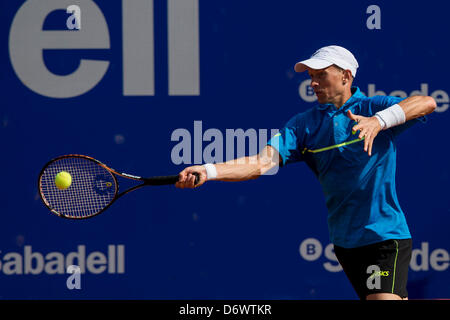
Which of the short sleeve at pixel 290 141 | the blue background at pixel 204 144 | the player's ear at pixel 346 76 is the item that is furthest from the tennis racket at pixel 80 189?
the player's ear at pixel 346 76

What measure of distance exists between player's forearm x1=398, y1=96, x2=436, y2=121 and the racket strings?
1606 millimetres

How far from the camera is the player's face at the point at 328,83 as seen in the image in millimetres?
3783

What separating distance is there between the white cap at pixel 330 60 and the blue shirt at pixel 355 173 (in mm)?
169

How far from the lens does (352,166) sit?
371 centimetres

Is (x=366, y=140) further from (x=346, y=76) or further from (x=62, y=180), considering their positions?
(x=62, y=180)

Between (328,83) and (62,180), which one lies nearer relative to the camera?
(328,83)

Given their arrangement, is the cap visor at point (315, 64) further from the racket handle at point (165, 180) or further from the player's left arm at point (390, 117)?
the racket handle at point (165, 180)

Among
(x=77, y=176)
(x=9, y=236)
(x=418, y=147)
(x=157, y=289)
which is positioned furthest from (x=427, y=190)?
(x=9, y=236)

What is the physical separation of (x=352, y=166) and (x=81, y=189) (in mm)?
1514

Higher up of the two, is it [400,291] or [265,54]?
[265,54]

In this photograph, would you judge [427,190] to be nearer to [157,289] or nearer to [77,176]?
[157,289]

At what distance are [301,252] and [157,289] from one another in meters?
0.94

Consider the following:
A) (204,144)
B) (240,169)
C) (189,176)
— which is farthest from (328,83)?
(204,144)

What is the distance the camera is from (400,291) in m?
3.61
